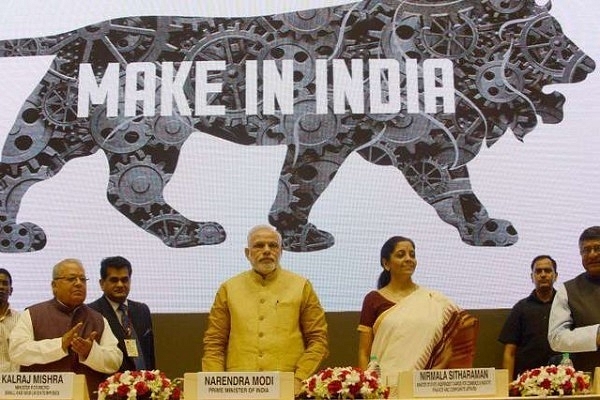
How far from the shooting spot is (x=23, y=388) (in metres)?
3.43

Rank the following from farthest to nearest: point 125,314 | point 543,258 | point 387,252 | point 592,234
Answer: point 543,258 < point 125,314 < point 387,252 < point 592,234

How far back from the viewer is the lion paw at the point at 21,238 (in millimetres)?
4883

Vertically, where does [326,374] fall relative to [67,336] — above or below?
below

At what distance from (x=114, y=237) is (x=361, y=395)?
1.90 meters

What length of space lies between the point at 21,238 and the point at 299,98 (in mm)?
1512

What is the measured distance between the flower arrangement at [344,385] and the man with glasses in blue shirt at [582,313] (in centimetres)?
106

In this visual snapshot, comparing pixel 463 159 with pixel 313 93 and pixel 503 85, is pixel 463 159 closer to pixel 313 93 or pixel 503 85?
pixel 503 85

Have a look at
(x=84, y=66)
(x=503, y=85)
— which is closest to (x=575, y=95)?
(x=503, y=85)

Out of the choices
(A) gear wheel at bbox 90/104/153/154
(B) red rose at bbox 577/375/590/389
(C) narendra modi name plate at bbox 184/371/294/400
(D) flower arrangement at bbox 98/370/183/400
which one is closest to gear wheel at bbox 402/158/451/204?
(A) gear wheel at bbox 90/104/153/154

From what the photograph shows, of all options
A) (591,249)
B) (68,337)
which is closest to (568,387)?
(591,249)

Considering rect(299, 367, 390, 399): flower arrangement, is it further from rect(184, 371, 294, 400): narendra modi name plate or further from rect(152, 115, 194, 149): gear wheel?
rect(152, 115, 194, 149): gear wheel

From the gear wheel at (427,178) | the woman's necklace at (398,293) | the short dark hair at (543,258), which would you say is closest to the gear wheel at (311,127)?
the gear wheel at (427,178)

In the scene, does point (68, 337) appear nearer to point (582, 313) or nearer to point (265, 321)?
point (265, 321)

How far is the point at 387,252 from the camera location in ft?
14.4
